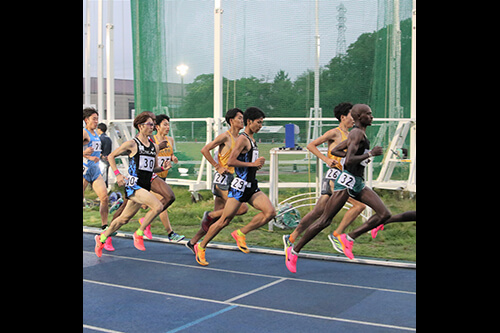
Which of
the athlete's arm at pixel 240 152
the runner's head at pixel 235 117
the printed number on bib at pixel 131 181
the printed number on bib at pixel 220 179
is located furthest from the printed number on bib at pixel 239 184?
the printed number on bib at pixel 131 181

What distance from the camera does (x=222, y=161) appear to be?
738cm

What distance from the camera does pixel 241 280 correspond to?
639cm

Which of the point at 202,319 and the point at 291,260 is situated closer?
the point at 202,319

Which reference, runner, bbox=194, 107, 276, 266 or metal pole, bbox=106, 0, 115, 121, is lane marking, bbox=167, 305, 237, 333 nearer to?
runner, bbox=194, 107, 276, 266

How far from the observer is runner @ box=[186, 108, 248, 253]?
711 centimetres

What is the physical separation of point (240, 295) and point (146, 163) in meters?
2.25

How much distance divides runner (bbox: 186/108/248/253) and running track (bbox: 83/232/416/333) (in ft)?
1.90

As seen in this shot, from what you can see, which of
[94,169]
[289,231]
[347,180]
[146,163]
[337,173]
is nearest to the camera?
[347,180]

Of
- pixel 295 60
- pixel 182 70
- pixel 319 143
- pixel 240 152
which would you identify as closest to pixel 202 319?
pixel 240 152

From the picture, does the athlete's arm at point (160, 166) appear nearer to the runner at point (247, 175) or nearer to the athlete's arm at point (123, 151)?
the athlete's arm at point (123, 151)

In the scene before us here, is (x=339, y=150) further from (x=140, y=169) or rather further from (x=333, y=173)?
(x=140, y=169)
